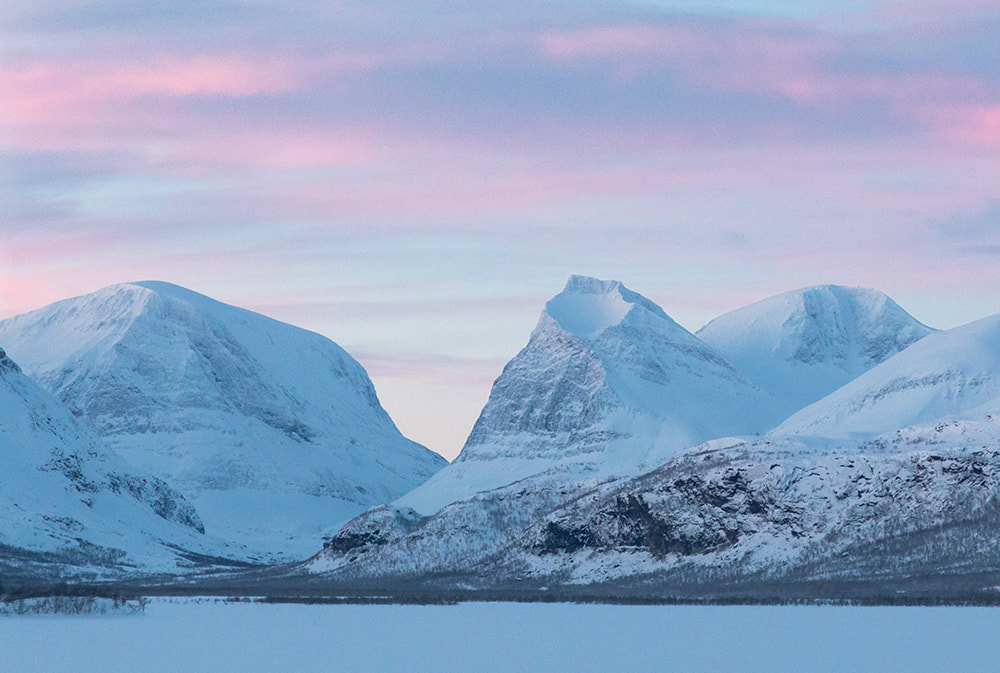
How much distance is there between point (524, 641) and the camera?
261 feet

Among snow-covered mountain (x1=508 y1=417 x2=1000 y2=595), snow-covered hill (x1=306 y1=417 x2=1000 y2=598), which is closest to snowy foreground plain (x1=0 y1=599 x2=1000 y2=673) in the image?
snow-covered hill (x1=306 y1=417 x2=1000 y2=598)

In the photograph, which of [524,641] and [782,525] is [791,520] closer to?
[782,525]

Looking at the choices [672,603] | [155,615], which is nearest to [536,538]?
[672,603]

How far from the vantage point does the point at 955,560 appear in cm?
14712

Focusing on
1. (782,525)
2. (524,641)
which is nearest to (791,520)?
(782,525)

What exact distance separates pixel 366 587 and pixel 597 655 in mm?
113431

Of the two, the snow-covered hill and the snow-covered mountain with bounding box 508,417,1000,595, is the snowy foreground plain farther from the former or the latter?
the snow-covered mountain with bounding box 508,417,1000,595

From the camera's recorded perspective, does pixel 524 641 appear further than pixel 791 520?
No

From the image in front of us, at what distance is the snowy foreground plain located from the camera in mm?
67000

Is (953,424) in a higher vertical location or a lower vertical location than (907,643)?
higher

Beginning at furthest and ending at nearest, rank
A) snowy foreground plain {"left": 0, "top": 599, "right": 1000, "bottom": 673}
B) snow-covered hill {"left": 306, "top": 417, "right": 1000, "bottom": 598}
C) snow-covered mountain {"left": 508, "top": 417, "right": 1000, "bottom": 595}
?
snow-covered mountain {"left": 508, "top": 417, "right": 1000, "bottom": 595} < snow-covered hill {"left": 306, "top": 417, "right": 1000, "bottom": 598} < snowy foreground plain {"left": 0, "top": 599, "right": 1000, "bottom": 673}

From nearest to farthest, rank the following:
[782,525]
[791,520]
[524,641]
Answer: [524,641], [782,525], [791,520]

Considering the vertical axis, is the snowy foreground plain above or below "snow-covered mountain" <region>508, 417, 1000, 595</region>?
below

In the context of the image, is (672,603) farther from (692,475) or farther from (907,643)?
(692,475)
